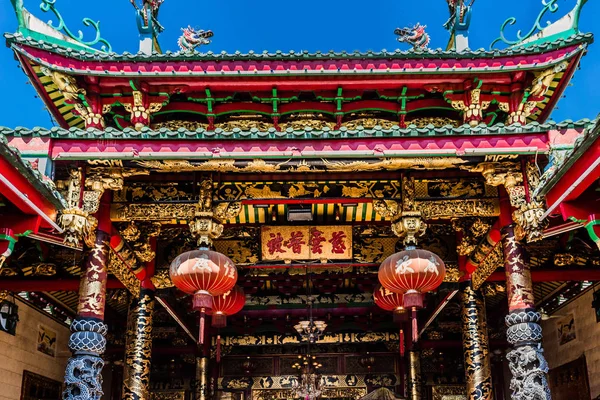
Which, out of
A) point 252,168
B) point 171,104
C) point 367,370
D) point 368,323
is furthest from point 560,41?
point 367,370

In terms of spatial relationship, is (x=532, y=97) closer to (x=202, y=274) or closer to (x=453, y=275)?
(x=453, y=275)

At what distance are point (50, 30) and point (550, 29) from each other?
735cm

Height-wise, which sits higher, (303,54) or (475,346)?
(303,54)

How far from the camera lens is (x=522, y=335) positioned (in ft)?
21.8

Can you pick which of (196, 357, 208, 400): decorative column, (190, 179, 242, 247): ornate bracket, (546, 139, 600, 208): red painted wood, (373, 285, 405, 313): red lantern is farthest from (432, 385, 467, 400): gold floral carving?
(546, 139, 600, 208): red painted wood

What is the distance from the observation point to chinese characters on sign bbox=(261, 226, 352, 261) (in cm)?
871

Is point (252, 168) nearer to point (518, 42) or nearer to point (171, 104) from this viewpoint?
point (171, 104)

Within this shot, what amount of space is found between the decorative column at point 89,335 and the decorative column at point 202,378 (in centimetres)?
534

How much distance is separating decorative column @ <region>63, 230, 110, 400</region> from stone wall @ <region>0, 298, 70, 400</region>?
3752 mm

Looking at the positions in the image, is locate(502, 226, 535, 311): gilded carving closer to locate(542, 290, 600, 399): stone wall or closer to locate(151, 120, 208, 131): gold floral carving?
locate(542, 290, 600, 399): stone wall

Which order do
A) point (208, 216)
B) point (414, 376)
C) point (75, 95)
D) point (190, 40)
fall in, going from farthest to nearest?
1. point (414, 376)
2. point (190, 40)
3. point (75, 95)
4. point (208, 216)

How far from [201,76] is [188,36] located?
1.88m

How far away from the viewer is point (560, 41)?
26.7ft

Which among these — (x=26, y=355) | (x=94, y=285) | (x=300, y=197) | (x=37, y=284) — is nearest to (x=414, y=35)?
(x=300, y=197)
